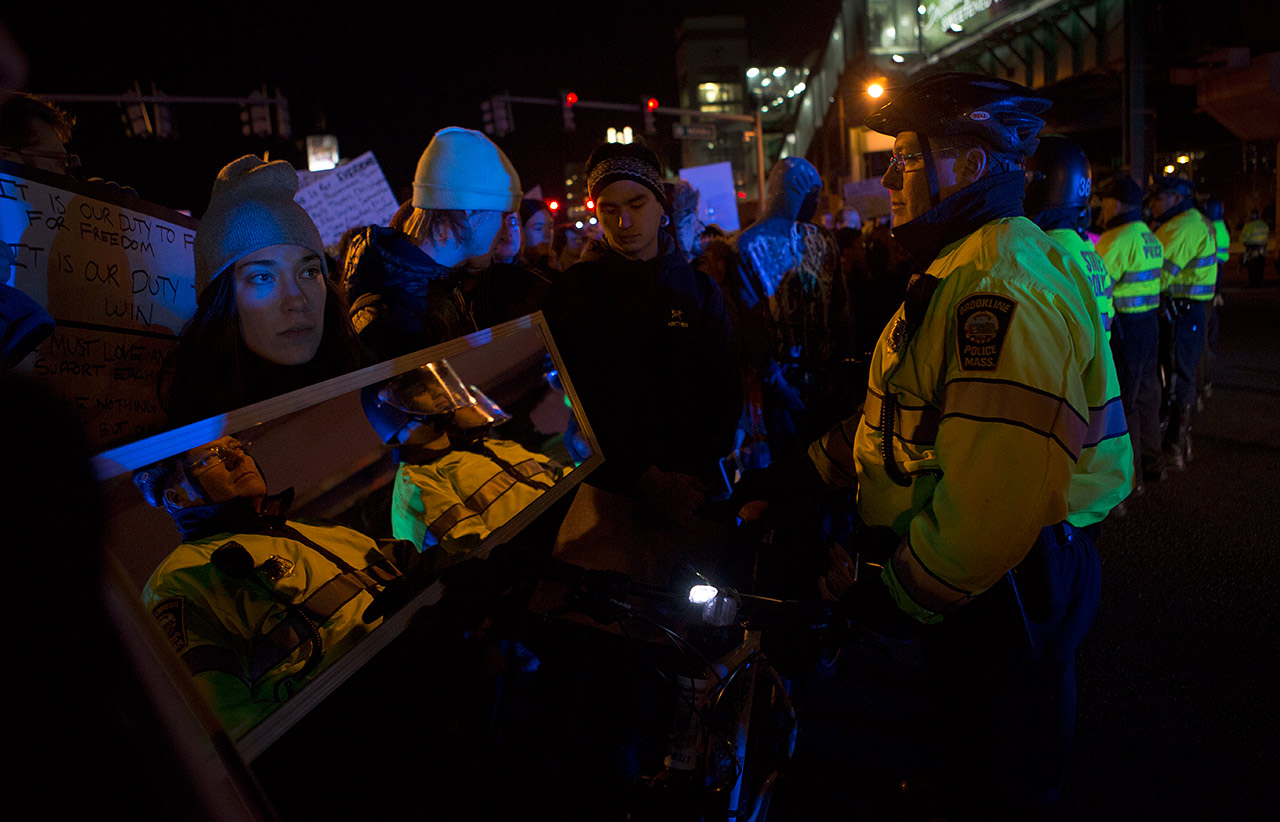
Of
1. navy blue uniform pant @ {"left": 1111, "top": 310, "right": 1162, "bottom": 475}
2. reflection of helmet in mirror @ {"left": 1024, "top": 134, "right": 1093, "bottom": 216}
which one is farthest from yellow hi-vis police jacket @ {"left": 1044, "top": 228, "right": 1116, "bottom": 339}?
navy blue uniform pant @ {"left": 1111, "top": 310, "right": 1162, "bottom": 475}

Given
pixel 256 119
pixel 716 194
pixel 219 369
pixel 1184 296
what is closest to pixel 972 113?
pixel 219 369

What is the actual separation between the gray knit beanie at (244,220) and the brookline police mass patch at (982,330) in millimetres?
1771

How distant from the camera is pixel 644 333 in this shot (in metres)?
3.24

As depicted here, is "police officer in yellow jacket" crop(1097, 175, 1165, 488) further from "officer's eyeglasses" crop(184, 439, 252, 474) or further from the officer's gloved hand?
"officer's eyeglasses" crop(184, 439, 252, 474)

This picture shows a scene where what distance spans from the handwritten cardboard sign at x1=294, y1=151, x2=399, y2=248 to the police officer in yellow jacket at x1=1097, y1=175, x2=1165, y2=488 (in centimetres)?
604

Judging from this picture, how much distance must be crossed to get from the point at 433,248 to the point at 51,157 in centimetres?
135

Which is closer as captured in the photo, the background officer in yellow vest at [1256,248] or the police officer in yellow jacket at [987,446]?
the police officer in yellow jacket at [987,446]

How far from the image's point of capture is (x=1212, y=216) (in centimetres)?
833

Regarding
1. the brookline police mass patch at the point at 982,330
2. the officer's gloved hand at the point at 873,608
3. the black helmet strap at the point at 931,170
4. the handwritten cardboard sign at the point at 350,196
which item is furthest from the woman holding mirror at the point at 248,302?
the handwritten cardboard sign at the point at 350,196

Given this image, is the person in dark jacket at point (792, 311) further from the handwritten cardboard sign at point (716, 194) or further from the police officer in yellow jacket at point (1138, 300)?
the handwritten cardboard sign at point (716, 194)

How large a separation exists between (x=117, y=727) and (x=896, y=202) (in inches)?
90.0

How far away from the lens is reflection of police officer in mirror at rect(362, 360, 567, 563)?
2.10 m

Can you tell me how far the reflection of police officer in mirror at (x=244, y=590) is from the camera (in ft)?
4.37

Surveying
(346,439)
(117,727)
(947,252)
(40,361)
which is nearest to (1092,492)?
(947,252)
